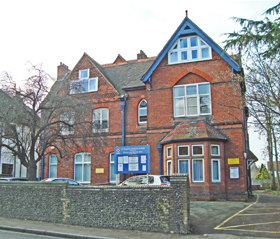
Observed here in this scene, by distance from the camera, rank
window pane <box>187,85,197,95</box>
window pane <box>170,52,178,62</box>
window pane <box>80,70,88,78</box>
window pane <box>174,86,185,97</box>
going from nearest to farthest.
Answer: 1. window pane <box>187,85,197,95</box>
2. window pane <box>174,86,185,97</box>
3. window pane <box>170,52,178,62</box>
4. window pane <box>80,70,88,78</box>

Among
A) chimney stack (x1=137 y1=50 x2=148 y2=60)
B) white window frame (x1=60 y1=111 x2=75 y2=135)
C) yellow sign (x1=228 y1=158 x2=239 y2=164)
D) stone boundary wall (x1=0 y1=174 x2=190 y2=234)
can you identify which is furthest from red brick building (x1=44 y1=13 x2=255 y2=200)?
stone boundary wall (x1=0 y1=174 x2=190 y2=234)

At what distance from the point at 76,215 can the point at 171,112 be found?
1019 cm

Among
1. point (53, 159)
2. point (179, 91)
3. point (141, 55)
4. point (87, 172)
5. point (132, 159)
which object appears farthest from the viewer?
point (141, 55)

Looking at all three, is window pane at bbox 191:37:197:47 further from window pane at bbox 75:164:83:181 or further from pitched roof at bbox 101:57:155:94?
window pane at bbox 75:164:83:181

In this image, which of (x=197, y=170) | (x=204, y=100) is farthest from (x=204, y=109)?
(x=197, y=170)

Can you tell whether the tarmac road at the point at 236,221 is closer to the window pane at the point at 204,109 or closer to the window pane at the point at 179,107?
the window pane at the point at 204,109

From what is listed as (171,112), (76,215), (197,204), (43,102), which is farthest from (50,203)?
(171,112)

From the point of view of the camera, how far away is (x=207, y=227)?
11.5 meters

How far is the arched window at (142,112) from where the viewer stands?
23078 millimetres

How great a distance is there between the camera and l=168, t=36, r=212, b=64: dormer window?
20.5 metres

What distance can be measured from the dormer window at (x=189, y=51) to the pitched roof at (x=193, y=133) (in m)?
4.38

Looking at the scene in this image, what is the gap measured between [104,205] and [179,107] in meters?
10.2

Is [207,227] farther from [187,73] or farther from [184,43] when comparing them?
[184,43]

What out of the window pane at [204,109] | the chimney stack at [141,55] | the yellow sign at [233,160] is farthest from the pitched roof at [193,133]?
the chimney stack at [141,55]
